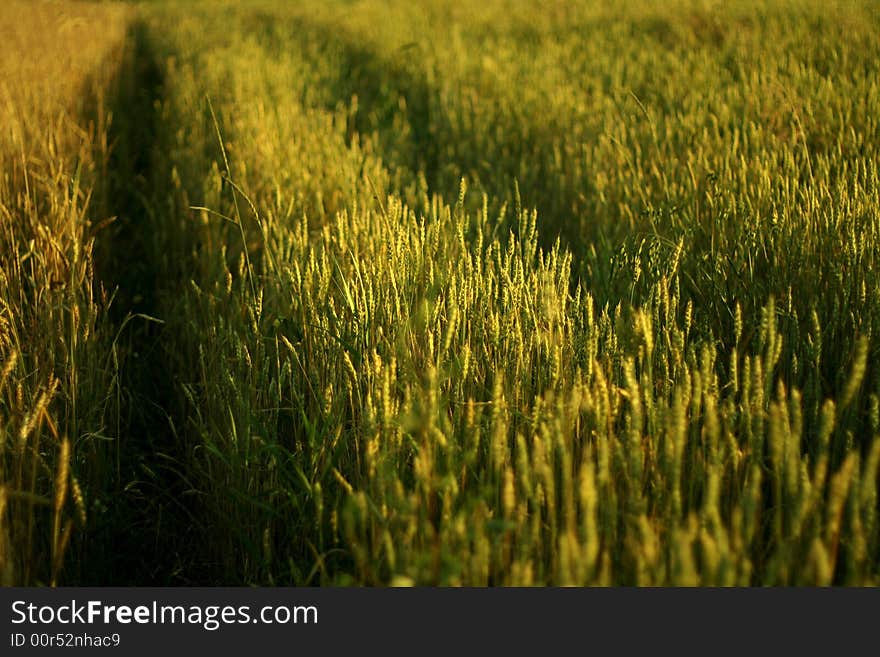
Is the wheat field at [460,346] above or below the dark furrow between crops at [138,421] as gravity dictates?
above

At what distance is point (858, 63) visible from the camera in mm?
3951

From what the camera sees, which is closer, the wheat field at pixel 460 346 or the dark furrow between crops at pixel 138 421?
the wheat field at pixel 460 346

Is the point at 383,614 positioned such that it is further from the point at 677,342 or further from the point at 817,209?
the point at 817,209

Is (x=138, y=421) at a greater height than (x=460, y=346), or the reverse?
(x=460, y=346)

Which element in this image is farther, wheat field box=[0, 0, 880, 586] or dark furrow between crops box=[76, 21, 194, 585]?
dark furrow between crops box=[76, 21, 194, 585]

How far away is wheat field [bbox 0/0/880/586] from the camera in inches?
47.9

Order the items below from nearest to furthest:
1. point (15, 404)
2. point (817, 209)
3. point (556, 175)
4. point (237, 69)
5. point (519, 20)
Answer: point (15, 404) → point (817, 209) → point (556, 175) → point (237, 69) → point (519, 20)

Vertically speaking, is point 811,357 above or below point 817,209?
below

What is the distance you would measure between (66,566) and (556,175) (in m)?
2.40

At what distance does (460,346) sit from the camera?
1.73 m

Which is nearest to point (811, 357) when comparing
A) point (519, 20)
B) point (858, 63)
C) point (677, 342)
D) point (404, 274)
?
point (677, 342)

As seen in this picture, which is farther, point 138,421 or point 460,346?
point 138,421

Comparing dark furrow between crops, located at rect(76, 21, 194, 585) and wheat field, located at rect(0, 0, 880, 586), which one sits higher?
wheat field, located at rect(0, 0, 880, 586)

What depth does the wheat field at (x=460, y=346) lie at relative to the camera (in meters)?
1.22
